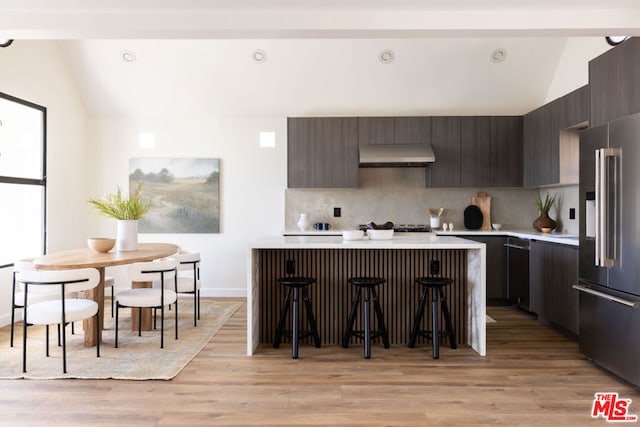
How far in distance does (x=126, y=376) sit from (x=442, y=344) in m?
2.59

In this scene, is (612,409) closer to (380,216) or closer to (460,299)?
(460,299)

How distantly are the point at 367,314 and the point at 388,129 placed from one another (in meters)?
3.16

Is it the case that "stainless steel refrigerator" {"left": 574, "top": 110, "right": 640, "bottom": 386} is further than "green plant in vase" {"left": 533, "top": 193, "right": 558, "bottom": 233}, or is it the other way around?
"green plant in vase" {"left": 533, "top": 193, "right": 558, "bottom": 233}

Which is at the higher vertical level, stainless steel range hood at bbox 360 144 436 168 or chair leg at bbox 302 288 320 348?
stainless steel range hood at bbox 360 144 436 168

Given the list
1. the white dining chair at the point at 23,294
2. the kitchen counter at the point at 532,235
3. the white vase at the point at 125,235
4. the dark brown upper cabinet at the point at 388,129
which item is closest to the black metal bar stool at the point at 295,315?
the white vase at the point at 125,235

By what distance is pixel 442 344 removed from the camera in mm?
4254

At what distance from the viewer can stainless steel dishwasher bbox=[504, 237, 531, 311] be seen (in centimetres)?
539

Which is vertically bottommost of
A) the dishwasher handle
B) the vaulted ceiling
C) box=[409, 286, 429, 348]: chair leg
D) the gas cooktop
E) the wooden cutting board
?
box=[409, 286, 429, 348]: chair leg

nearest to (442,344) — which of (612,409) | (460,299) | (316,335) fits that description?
(460,299)

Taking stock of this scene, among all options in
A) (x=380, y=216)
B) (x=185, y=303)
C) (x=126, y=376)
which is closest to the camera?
(x=126, y=376)

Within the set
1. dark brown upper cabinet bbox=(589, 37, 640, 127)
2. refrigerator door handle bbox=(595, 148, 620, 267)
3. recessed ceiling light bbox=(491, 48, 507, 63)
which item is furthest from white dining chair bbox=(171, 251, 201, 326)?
recessed ceiling light bbox=(491, 48, 507, 63)

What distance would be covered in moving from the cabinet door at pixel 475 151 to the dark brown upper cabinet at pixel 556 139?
478 mm

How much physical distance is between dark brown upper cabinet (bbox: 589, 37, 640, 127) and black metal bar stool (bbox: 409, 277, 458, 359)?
70.7 inches

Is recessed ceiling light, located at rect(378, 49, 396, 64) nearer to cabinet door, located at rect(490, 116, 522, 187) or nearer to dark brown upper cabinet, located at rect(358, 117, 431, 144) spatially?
dark brown upper cabinet, located at rect(358, 117, 431, 144)
